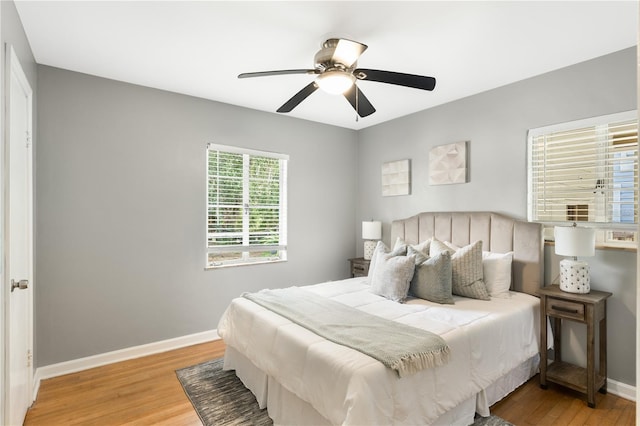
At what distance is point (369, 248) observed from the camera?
4.45m

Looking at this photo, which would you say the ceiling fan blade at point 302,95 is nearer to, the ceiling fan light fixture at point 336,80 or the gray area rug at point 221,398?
the ceiling fan light fixture at point 336,80

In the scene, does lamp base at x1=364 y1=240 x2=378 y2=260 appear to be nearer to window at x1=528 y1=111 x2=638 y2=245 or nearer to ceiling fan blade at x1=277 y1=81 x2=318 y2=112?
window at x1=528 y1=111 x2=638 y2=245

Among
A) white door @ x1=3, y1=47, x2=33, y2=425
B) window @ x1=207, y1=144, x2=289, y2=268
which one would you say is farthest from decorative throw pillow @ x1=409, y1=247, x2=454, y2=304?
white door @ x1=3, y1=47, x2=33, y2=425

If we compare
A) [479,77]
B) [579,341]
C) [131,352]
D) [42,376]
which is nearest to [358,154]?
[479,77]

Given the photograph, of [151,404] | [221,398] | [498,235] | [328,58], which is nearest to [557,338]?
[498,235]

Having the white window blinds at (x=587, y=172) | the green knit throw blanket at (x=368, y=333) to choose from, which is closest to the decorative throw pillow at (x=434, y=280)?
the green knit throw blanket at (x=368, y=333)

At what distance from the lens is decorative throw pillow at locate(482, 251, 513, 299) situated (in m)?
2.90

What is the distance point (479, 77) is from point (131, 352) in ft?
13.7

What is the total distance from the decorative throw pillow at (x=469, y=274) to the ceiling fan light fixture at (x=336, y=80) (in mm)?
1781

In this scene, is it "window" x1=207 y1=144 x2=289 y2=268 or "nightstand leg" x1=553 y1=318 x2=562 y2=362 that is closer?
"nightstand leg" x1=553 y1=318 x2=562 y2=362

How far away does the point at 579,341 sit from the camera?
2.75 metres

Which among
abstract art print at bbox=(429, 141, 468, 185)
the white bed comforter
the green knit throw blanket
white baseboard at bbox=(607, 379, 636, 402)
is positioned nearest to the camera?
the white bed comforter

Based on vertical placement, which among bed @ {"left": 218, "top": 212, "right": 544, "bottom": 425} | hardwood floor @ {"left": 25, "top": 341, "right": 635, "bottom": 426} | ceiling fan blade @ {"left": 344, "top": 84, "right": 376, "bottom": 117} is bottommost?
hardwood floor @ {"left": 25, "top": 341, "right": 635, "bottom": 426}

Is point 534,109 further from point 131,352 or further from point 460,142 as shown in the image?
point 131,352
